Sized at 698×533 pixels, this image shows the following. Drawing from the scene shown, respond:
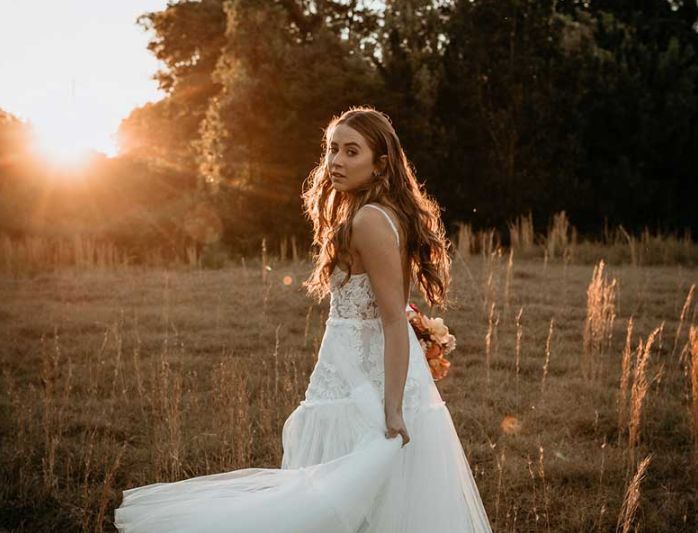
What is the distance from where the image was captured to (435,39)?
56.4 feet

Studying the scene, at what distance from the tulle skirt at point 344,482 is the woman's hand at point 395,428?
0.02m

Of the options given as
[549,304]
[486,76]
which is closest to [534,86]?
[486,76]

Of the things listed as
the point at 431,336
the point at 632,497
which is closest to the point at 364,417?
the point at 431,336

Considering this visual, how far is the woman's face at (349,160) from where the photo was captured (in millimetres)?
2363

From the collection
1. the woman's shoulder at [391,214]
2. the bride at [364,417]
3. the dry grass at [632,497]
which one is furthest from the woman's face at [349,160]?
the dry grass at [632,497]

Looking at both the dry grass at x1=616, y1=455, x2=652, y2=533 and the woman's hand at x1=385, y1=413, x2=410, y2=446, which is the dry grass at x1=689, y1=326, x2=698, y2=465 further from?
the woman's hand at x1=385, y1=413, x2=410, y2=446

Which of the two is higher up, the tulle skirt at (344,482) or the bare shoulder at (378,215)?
the bare shoulder at (378,215)

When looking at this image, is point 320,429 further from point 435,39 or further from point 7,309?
point 435,39

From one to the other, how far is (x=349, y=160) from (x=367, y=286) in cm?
42

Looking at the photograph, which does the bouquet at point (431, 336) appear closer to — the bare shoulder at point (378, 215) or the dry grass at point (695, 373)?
the bare shoulder at point (378, 215)

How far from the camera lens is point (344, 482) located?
2.00 meters

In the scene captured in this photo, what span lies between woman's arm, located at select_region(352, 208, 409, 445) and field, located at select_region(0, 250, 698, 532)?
40cm

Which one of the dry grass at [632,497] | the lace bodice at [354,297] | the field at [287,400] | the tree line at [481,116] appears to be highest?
the tree line at [481,116]

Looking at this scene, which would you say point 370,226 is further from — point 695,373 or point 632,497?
point 695,373
